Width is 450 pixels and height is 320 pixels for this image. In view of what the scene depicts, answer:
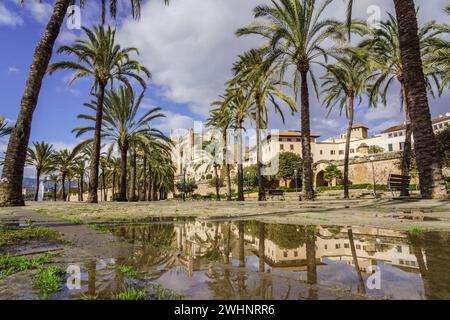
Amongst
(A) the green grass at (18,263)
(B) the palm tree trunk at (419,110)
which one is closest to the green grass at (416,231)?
(A) the green grass at (18,263)

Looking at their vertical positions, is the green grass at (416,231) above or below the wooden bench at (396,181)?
below

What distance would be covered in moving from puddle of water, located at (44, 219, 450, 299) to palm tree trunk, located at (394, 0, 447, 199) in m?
5.73

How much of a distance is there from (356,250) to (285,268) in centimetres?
103

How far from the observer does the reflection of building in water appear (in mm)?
2512

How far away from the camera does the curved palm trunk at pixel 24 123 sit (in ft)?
33.3

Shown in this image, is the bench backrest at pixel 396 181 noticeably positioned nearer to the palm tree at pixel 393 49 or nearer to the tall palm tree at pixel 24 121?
the palm tree at pixel 393 49

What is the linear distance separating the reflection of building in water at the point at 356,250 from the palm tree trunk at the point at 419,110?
589cm

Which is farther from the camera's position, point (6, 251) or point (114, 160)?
point (114, 160)

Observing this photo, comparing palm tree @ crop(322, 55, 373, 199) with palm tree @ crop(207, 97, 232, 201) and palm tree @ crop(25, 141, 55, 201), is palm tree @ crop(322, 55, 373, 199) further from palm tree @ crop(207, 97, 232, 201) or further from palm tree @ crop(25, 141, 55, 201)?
palm tree @ crop(25, 141, 55, 201)

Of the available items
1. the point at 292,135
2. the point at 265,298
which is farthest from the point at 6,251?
the point at 292,135

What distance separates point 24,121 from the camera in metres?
10.2

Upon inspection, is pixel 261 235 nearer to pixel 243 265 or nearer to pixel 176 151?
pixel 243 265
